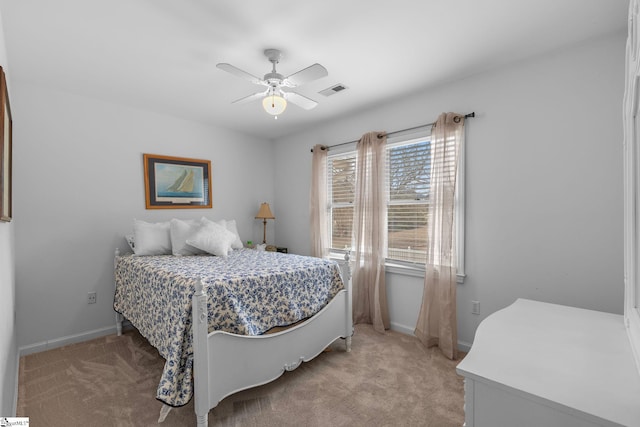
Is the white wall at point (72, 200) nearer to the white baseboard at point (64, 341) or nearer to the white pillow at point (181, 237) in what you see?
the white baseboard at point (64, 341)

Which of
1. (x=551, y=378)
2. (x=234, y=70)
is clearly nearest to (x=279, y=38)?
(x=234, y=70)

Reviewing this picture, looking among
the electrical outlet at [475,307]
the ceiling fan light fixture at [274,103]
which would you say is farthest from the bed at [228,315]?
the ceiling fan light fixture at [274,103]

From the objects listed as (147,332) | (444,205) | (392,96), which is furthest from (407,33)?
(147,332)

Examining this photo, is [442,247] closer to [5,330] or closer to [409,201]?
[409,201]

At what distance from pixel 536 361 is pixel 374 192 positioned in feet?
7.81

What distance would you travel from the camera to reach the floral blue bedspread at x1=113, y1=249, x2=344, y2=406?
1704 millimetres

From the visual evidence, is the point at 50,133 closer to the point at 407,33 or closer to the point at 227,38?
the point at 227,38

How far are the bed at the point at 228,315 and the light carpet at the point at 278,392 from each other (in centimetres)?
17

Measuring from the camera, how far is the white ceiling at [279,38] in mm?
1753

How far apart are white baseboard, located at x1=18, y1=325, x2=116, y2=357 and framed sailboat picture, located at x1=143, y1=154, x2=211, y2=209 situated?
138cm

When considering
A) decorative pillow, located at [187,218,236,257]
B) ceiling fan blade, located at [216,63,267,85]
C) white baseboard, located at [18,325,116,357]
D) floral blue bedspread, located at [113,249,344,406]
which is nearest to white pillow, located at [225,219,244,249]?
decorative pillow, located at [187,218,236,257]

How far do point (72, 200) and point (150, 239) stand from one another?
32.0 inches

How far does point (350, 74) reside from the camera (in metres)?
2.58

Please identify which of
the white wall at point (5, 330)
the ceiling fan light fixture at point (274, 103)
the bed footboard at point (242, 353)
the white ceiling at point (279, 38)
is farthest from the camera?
the ceiling fan light fixture at point (274, 103)
